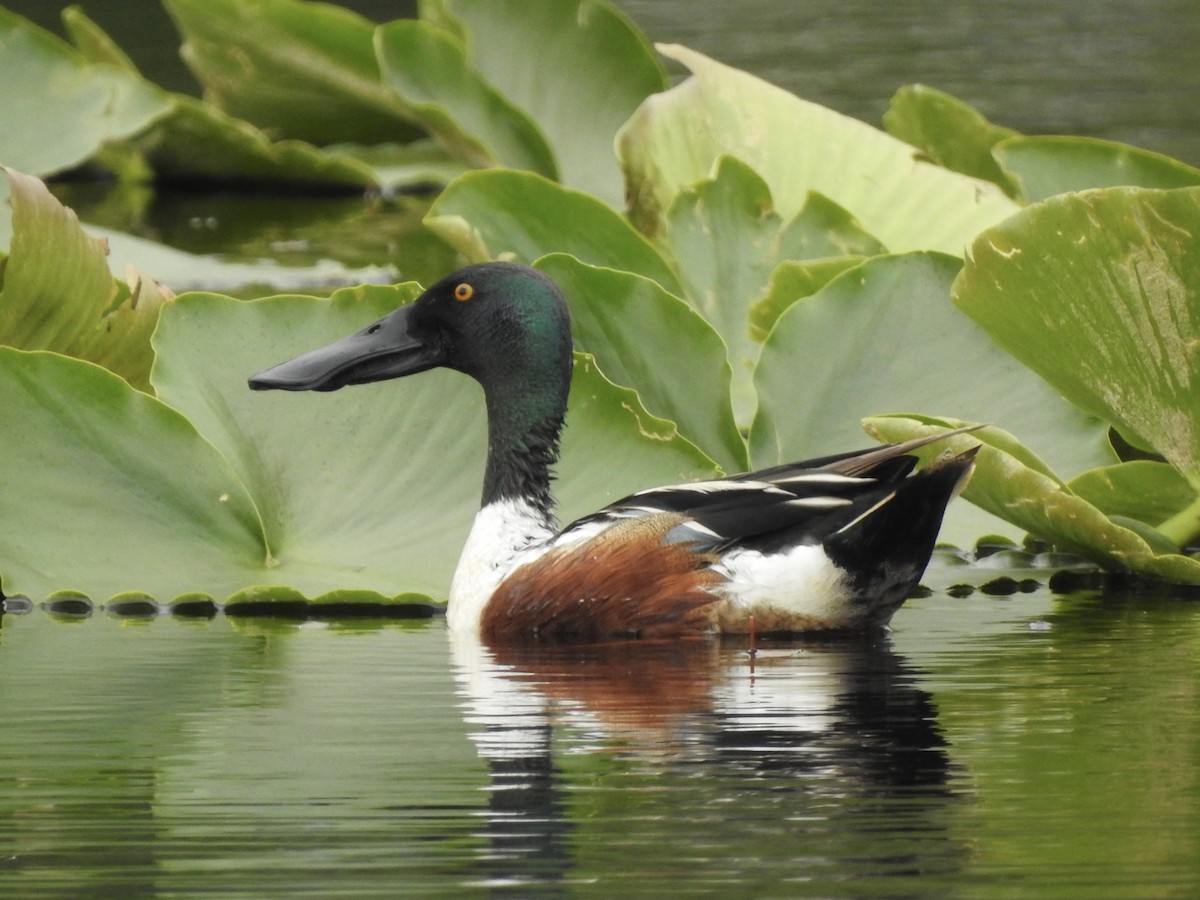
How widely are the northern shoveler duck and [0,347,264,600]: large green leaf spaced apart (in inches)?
8.0

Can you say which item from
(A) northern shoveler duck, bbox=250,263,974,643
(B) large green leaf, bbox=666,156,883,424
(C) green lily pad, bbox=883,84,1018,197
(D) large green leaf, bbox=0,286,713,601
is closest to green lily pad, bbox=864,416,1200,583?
(A) northern shoveler duck, bbox=250,263,974,643

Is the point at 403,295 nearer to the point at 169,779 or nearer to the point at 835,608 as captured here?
the point at 835,608

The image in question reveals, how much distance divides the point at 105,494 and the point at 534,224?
112 cm

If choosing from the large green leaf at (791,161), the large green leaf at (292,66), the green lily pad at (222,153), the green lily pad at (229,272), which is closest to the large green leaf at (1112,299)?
the large green leaf at (791,161)

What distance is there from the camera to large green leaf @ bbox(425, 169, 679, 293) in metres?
4.40

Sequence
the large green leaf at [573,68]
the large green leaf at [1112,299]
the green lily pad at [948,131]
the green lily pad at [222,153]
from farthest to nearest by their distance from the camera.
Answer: the green lily pad at [222,153]
the large green leaf at [573,68]
the green lily pad at [948,131]
the large green leaf at [1112,299]

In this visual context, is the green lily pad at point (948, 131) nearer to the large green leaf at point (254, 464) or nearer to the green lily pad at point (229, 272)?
the green lily pad at point (229, 272)

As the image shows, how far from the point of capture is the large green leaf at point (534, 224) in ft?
14.4

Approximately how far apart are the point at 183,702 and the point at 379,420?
3.37 ft

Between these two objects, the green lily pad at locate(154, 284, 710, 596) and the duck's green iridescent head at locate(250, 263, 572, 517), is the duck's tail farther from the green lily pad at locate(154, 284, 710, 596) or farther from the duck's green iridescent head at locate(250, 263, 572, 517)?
the duck's green iridescent head at locate(250, 263, 572, 517)

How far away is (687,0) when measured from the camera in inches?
679

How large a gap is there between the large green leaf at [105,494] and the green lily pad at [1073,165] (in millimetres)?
1896

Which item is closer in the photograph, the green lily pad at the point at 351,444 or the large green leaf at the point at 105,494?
the large green leaf at the point at 105,494

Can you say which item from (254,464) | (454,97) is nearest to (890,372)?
(254,464)
